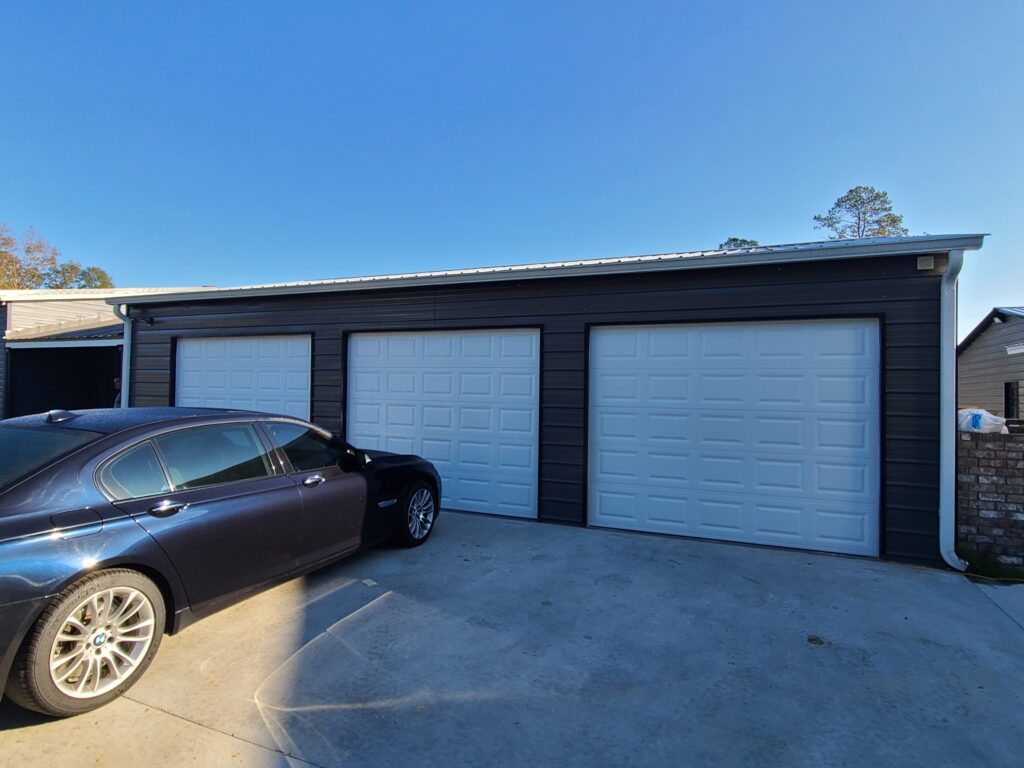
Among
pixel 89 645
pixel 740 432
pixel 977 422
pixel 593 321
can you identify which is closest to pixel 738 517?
pixel 740 432

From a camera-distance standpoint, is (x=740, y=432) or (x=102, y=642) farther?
(x=740, y=432)

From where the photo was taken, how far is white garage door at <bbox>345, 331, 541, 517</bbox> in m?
6.62

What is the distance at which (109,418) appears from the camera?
3324mm

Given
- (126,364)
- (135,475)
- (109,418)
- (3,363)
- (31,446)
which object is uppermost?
(3,363)

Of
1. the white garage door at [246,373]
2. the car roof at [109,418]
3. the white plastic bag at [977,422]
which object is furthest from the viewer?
the white garage door at [246,373]

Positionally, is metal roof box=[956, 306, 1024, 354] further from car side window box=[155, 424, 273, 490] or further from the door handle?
the door handle

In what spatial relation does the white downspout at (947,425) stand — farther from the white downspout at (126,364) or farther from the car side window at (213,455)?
the white downspout at (126,364)

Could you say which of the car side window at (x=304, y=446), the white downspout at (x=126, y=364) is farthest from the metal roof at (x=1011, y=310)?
the white downspout at (x=126, y=364)

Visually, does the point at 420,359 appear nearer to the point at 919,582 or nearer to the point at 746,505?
the point at 746,505

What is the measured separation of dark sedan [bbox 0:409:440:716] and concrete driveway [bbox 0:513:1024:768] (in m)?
0.29

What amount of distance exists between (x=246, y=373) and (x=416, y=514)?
181 inches

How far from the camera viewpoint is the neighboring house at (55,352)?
13242 millimetres

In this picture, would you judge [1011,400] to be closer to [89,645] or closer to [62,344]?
[89,645]

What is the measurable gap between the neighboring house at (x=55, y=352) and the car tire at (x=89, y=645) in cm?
1140
